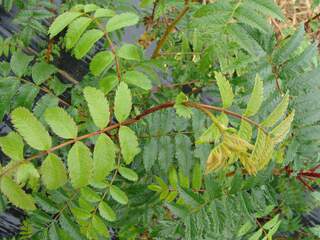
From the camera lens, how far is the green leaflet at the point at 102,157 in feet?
2.67

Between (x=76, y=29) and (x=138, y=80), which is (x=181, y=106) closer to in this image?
(x=138, y=80)

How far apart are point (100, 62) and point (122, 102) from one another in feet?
0.67

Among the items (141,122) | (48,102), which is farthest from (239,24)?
(48,102)

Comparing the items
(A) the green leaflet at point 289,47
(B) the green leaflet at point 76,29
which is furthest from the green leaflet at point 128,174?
(A) the green leaflet at point 289,47

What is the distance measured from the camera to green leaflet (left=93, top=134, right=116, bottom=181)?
0.81 metres

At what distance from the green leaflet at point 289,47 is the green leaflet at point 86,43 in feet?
1.36

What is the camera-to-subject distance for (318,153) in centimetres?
113

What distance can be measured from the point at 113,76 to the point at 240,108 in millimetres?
324

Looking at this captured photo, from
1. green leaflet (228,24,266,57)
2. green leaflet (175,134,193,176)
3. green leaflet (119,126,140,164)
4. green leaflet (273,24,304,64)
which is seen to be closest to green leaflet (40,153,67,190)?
green leaflet (119,126,140,164)

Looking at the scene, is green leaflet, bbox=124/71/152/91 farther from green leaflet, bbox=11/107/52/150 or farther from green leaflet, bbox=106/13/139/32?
green leaflet, bbox=11/107/52/150

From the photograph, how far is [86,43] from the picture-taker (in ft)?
3.34

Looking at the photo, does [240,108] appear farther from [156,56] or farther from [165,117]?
[156,56]

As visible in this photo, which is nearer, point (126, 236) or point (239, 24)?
point (239, 24)

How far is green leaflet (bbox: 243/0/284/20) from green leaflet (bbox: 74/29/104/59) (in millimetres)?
332
